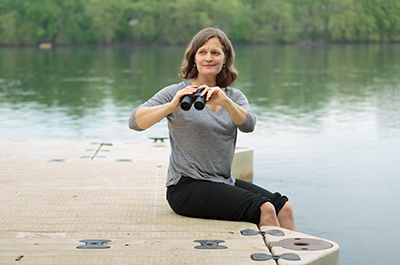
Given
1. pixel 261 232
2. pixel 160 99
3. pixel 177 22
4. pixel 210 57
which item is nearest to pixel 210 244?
pixel 261 232

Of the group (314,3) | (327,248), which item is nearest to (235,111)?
(327,248)

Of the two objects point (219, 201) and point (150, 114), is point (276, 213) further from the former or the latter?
point (150, 114)

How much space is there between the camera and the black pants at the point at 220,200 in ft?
12.9

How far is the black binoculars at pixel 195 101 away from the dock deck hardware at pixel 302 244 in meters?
0.93

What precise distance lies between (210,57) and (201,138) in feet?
1.84

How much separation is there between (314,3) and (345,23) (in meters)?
13.7

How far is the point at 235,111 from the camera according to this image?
12.8 feet

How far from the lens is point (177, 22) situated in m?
104

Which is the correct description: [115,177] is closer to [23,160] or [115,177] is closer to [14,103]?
[23,160]

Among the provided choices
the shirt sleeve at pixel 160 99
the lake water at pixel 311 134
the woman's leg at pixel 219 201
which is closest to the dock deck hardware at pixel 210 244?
the woman's leg at pixel 219 201

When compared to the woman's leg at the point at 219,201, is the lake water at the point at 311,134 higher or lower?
lower

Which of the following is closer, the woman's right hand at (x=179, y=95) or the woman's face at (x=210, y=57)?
the woman's right hand at (x=179, y=95)

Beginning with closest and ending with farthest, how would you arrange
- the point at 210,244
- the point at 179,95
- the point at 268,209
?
the point at 210,244 → the point at 179,95 → the point at 268,209

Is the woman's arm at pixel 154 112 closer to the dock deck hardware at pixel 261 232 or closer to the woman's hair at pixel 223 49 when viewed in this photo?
the woman's hair at pixel 223 49
